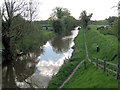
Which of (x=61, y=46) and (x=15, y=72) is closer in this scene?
(x=15, y=72)

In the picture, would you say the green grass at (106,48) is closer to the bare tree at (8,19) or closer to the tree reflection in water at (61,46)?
the tree reflection in water at (61,46)

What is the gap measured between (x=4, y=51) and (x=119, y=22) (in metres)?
23.3

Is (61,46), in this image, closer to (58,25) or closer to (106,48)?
(106,48)

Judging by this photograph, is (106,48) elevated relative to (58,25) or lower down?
lower down

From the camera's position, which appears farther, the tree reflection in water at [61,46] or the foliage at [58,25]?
the foliage at [58,25]

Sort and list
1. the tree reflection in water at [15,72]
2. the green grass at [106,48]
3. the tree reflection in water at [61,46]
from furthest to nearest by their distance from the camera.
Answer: the tree reflection in water at [61,46] < the tree reflection in water at [15,72] < the green grass at [106,48]

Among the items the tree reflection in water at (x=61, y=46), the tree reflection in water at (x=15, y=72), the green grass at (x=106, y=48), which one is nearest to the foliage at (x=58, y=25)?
the tree reflection in water at (x=61, y=46)

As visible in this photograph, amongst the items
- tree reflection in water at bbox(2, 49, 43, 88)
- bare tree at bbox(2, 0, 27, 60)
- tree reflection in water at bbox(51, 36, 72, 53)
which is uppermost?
bare tree at bbox(2, 0, 27, 60)

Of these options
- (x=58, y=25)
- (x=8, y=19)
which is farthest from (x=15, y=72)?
(x=58, y=25)

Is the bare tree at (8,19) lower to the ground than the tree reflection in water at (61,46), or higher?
higher

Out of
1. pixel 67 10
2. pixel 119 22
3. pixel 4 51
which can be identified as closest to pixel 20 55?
pixel 4 51

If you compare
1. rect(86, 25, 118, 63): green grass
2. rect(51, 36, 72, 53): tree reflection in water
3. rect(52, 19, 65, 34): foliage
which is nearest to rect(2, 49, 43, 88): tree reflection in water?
rect(51, 36, 72, 53): tree reflection in water

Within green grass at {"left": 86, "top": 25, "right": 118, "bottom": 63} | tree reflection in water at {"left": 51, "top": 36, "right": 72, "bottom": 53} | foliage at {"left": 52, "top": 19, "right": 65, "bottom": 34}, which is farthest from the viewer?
foliage at {"left": 52, "top": 19, "right": 65, "bottom": 34}

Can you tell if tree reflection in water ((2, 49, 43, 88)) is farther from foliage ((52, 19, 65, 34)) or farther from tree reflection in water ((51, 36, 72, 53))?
foliage ((52, 19, 65, 34))
